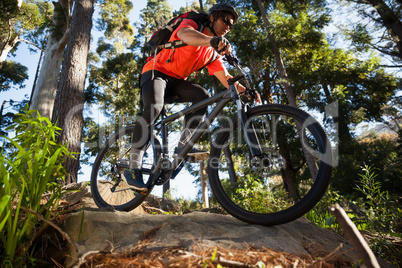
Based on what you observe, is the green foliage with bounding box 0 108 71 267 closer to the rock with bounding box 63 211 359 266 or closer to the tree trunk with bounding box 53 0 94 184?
the rock with bounding box 63 211 359 266

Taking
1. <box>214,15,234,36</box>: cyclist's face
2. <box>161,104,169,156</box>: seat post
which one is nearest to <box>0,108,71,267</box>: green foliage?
<box>161,104,169,156</box>: seat post

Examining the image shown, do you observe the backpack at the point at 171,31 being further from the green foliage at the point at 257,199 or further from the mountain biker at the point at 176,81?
the green foliage at the point at 257,199

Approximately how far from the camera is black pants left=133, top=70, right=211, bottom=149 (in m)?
2.69

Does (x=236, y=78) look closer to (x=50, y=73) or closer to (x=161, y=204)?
(x=161, y=204)

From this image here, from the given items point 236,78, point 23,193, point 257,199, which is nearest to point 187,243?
point 23,193

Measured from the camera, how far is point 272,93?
52.0 ft

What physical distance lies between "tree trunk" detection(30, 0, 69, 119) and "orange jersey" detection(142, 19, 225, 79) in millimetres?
7733

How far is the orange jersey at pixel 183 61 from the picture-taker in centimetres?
267

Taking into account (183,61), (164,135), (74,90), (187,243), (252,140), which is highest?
(74,90)

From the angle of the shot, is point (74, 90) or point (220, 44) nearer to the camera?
point (220, 44)

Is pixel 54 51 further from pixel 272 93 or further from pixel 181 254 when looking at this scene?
pixel 181 254

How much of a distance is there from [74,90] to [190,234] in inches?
220

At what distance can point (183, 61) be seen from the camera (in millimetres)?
2725

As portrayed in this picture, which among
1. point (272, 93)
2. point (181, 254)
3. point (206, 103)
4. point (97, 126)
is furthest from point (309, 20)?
point (97, 126)
